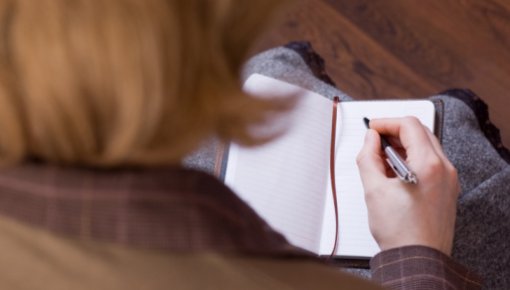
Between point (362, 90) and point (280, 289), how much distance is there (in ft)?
3.13

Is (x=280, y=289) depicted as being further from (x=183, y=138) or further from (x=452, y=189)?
(x=452, y=189)

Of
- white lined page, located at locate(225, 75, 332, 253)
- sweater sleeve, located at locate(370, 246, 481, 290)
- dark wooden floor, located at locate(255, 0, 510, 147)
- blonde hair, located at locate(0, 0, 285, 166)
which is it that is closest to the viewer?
blonde hair, located at locate(0, 0, 285, 166)

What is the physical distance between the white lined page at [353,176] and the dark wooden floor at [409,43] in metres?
0.51

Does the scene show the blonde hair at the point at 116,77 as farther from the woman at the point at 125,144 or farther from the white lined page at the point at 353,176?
the white lined page at the point at 353,176

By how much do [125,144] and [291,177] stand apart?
42 centimetres

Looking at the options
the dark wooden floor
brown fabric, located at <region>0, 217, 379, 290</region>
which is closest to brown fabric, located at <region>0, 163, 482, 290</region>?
brown fabric, located at <region>0, 217, 379, 290</region>

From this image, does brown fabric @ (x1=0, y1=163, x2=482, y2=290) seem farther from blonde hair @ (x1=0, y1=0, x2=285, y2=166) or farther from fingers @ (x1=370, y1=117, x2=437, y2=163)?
fingers @ (x1=370, y1=117, x2=437, y2=163)

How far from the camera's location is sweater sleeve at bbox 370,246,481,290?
67 centimetres

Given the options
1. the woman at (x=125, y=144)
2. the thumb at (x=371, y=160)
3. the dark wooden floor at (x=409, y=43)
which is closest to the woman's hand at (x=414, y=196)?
the thumb at (x=371, y=160)

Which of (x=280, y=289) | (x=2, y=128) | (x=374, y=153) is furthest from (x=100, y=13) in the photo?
(x=374, y=153)

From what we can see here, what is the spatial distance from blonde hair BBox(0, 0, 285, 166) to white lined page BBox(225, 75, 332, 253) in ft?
1.19

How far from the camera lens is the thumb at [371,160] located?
28.5 inches

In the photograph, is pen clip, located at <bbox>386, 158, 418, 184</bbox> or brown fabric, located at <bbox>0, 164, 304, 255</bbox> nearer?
brown fabric, located at <bbox>0, 164, 304, 255</bbox>

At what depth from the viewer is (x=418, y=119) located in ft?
2.51
